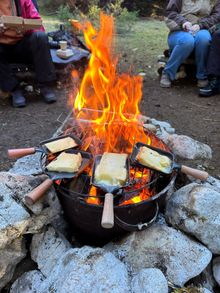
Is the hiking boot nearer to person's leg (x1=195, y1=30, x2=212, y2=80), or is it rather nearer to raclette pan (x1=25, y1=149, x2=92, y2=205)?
person's leg (x1=195, y1=30, x2=212, y2=80)

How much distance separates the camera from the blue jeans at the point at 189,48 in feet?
16.4

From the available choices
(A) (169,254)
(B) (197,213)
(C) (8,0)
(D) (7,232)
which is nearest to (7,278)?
(D) (7,232)

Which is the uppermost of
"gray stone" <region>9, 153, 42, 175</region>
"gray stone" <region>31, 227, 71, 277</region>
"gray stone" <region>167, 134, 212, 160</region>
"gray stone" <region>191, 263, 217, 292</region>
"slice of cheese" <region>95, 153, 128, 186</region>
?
"slice of cheese" <region>95, 153, 128, 186</region>

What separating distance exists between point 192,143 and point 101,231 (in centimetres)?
133

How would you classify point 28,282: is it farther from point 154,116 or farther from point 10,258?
point 154,116

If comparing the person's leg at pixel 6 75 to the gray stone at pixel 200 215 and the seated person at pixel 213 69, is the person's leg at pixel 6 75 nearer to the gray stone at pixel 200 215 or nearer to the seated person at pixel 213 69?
the seated person at pixel 213 69

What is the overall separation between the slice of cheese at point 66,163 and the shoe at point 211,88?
10.8ft

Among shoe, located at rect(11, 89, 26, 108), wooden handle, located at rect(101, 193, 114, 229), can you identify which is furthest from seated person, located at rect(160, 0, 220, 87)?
wooden handle, located at rect(101, 193, 114, 229)

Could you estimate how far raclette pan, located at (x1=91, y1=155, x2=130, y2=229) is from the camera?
5.86ft

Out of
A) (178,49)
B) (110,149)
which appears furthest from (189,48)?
(110,149)

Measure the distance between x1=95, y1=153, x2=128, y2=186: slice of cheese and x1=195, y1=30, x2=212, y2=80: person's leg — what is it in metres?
3.24

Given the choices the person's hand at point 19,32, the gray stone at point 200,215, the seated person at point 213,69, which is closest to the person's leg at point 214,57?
the seated person at point 213,69

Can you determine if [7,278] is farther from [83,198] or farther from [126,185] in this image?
[126,185]

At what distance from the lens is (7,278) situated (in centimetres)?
224
